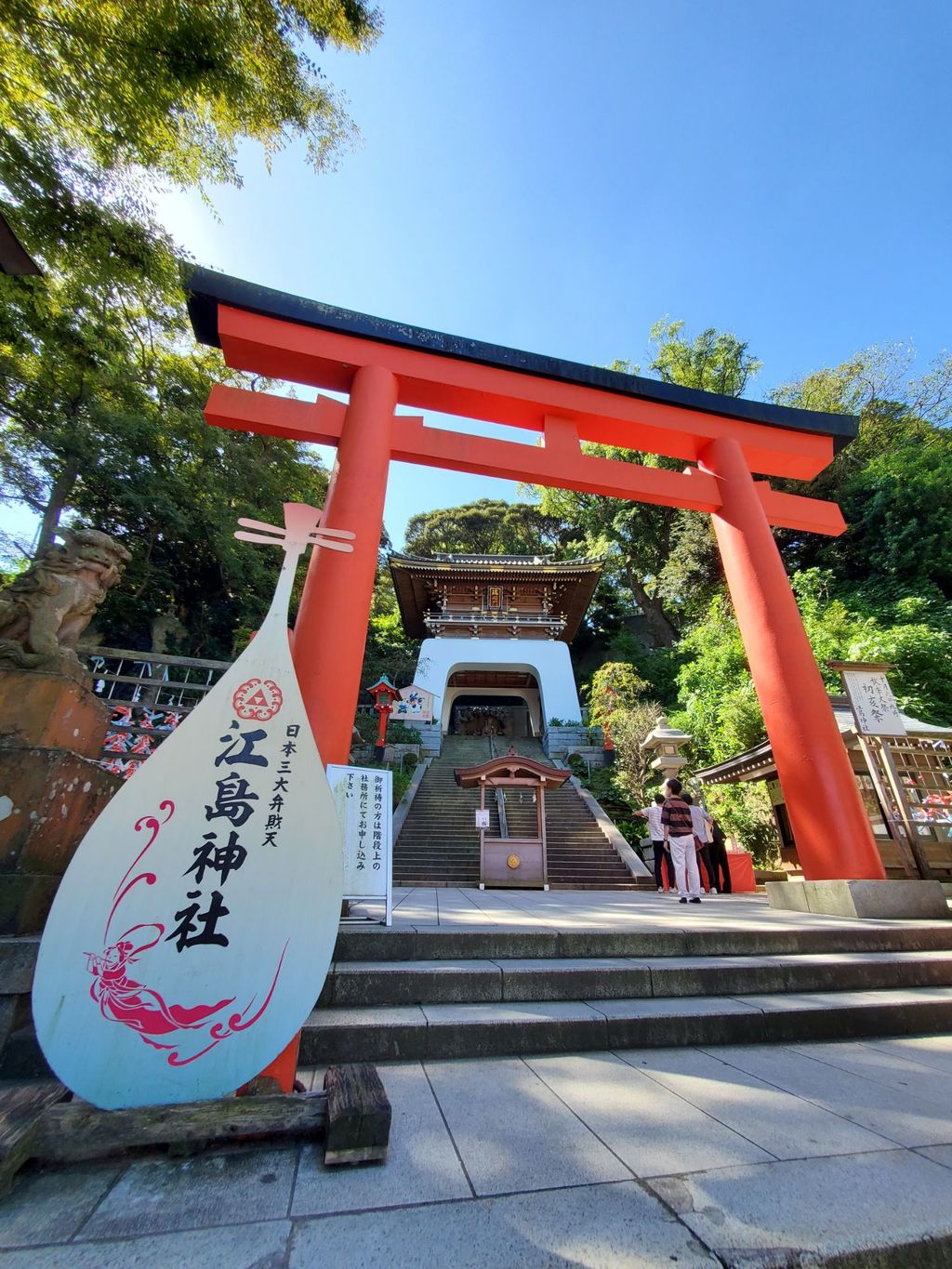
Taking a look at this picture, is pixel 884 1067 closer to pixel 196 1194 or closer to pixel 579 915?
pixel 579 915

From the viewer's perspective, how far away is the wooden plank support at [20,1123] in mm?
1209

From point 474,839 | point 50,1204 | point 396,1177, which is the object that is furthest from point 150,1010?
point 474,839

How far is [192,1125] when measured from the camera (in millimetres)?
1357

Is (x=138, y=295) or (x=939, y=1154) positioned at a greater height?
(x=138, y=295)

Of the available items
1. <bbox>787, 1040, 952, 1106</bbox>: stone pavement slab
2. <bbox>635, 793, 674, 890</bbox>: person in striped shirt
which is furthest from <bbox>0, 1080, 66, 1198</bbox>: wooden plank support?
<bbox>635, 793, 674, 890</bbox>: person in striped shirt

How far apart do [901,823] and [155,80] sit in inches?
453

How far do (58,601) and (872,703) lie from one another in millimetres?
6990

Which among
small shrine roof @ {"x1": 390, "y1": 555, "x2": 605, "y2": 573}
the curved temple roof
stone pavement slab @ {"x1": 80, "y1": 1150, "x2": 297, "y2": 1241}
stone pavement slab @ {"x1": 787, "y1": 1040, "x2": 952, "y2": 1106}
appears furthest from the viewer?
small shrine roof @ {"x1": 390, "y1": 555, "x2": 605, "y2": 573}

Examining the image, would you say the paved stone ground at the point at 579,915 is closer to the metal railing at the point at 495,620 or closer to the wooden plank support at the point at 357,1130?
the wooden plank support at the point at 357,1130

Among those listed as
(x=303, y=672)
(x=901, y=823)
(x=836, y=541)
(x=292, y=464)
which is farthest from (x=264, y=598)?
(x=836, y=541)

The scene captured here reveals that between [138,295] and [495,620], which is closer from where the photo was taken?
[138,295]

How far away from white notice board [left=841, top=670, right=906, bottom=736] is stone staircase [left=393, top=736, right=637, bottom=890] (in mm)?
4416

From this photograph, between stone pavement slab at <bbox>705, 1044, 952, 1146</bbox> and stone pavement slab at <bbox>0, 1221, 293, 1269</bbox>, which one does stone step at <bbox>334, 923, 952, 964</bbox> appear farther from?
stone pavement slab at <bbox>0, 1221, 293, 1269</bbox>

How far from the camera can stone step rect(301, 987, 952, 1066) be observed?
2135 mm
